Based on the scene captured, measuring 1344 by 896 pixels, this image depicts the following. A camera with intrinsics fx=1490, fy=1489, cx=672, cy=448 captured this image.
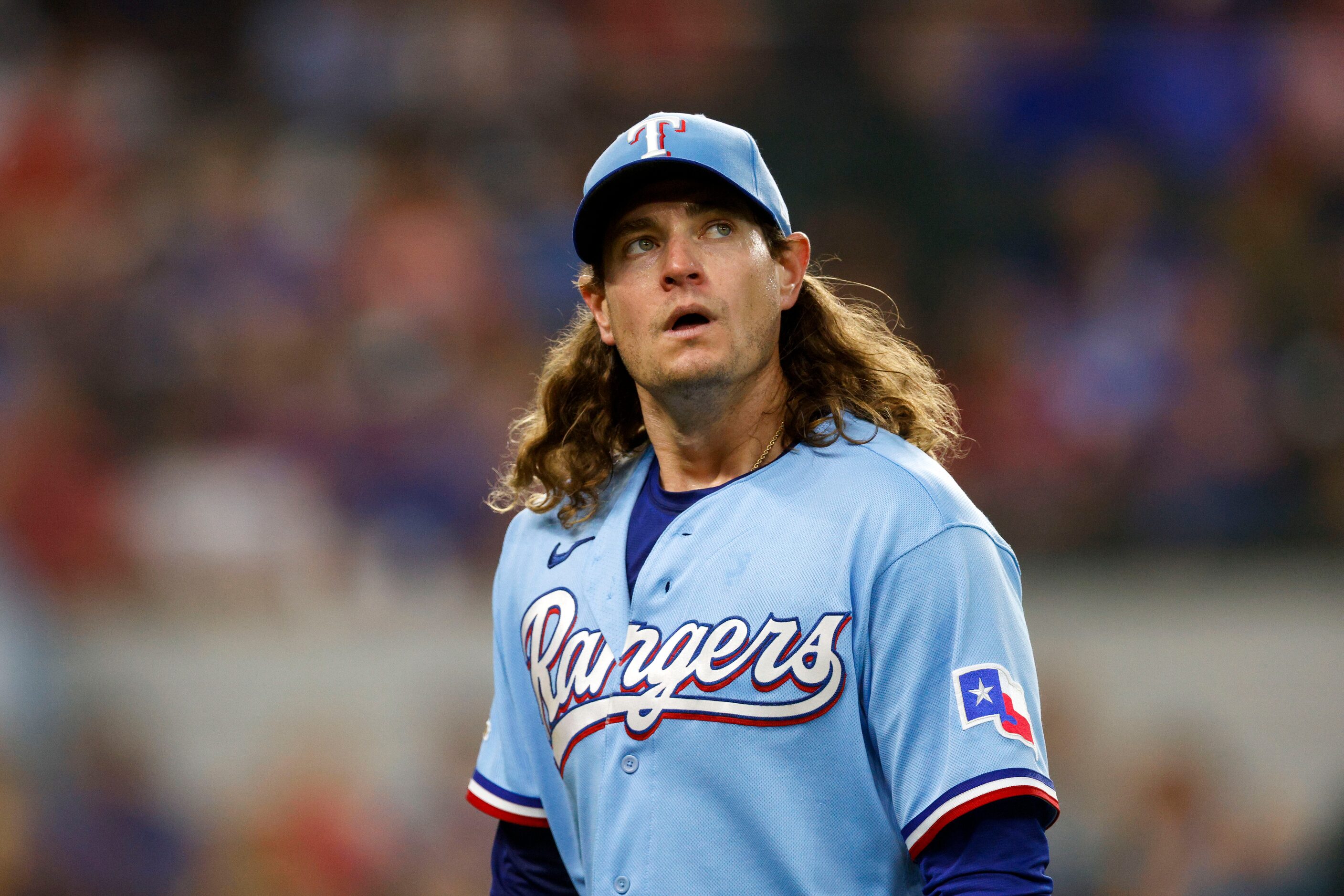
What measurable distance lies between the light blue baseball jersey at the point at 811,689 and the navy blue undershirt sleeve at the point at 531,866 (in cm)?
28

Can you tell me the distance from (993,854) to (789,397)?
731 mm

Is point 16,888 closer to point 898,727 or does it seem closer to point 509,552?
point 509,552

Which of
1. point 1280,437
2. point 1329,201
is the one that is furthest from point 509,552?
point 1329,201

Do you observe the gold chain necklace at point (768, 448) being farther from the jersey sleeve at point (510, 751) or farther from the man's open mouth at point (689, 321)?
the jersey sleeve at point (510, 751)

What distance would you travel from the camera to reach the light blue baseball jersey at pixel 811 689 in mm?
1816

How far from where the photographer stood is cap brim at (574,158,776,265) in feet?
6.73

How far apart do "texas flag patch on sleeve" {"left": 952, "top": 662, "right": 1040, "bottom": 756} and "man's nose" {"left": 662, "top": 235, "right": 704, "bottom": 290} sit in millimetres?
647

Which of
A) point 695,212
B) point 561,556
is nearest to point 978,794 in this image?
point 561,556

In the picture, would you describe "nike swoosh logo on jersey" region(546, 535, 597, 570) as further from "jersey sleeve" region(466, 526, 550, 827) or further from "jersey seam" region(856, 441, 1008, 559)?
"jersey seam" region(856, 441, 1008, 559)

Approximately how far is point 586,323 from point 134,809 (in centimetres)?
368

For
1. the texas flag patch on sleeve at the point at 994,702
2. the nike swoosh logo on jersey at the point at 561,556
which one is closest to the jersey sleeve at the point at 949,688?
the texas flag patch on sleeve at the point at 994,702

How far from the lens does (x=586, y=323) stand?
2.52 metres

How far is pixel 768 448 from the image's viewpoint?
2.15 m

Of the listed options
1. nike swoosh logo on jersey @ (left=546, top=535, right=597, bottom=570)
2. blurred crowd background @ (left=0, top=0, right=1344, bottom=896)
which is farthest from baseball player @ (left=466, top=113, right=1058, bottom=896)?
blurred crowd background @ (left=0, top=0, right=1344, bottom=896)
